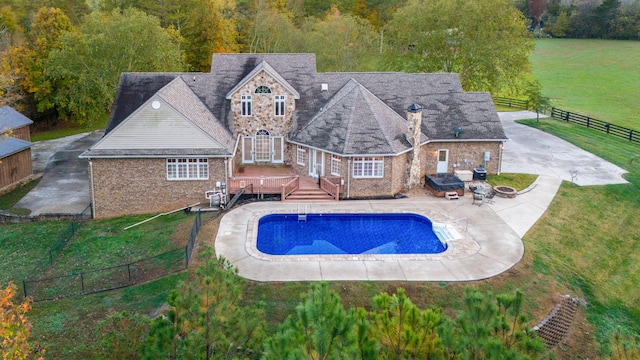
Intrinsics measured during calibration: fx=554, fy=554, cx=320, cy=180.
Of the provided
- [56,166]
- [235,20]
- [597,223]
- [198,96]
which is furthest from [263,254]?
[235,20]

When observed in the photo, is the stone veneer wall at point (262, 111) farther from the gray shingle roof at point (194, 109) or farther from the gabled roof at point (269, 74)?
the gray shingle roof at point (194, 109)

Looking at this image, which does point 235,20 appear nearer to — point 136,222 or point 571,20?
point 136,222

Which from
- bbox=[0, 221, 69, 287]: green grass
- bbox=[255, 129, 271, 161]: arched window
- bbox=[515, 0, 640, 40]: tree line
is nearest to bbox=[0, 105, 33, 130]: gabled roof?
bbox=[0, 221, 69, 287]: green grass

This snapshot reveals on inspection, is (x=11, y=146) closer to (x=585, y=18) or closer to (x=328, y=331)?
(x=328, y=331)

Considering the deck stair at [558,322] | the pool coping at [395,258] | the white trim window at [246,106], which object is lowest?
the deck stair at [558,322]

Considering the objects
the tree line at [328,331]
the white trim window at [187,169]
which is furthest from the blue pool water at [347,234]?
the tree line at [328,331]

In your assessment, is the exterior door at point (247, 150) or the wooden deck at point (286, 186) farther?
the exterior door at point (247, 150)

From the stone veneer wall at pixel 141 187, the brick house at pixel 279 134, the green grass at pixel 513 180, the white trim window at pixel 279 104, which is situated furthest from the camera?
the white trim window at pixel 279 104

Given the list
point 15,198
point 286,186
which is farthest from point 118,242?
point 15,198
